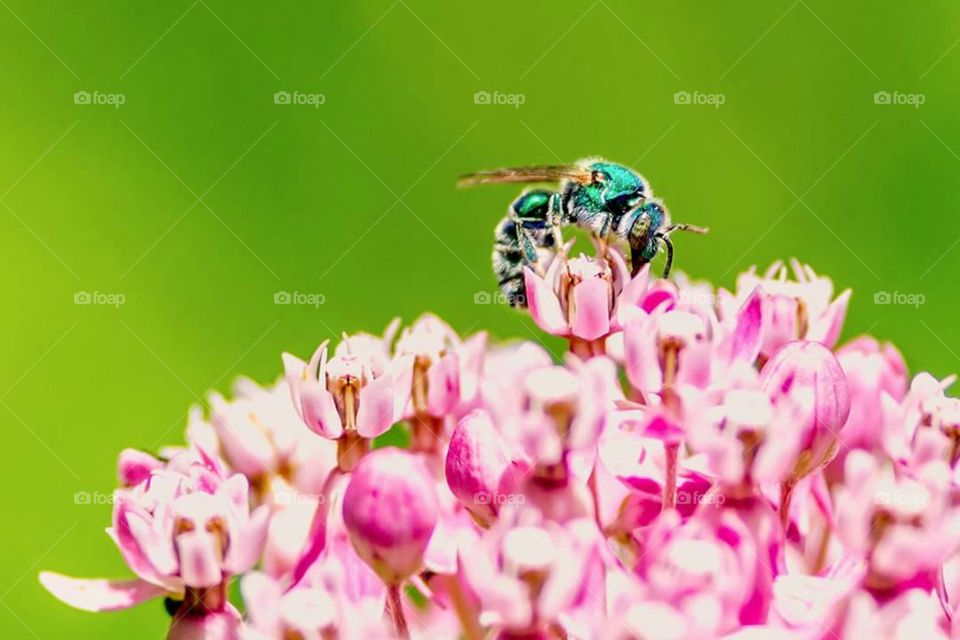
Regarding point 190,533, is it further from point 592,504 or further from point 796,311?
point 796,311

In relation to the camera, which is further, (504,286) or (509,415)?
(504,286)

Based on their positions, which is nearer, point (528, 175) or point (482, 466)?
point (482, 466)

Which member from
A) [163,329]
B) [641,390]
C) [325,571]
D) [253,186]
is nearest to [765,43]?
[253,186]

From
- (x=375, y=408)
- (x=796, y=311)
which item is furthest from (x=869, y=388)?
(x=375, y=408)

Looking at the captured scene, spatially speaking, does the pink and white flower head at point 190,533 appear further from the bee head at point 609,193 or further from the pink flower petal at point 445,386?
the bee head at point 609,193

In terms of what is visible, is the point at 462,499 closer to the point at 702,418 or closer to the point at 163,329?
the point at 702,418

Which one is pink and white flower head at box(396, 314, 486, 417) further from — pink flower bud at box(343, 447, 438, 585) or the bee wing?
the bee wing
